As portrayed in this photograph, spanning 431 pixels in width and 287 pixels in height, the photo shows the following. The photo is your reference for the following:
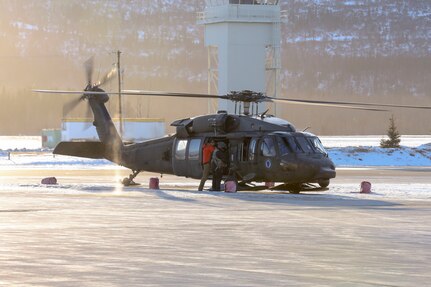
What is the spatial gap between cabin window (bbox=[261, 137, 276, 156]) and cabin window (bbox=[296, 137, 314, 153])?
0.78 metres

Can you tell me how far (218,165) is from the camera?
33.2 metres

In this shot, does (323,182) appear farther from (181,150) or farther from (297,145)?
(181,150)

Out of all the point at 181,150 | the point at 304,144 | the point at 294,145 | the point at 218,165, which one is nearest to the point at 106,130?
the point at 181,150

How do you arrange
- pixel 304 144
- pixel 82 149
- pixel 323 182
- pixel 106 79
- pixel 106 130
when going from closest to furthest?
1. pixel 323 182
2. pixel 304 144
3. pixel 106 79
4. pixel 82 149
5. pixel 106 130

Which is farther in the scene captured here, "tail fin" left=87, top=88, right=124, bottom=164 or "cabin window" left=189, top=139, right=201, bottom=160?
"tail fin" left=87, top=88, right=124, bottom=164

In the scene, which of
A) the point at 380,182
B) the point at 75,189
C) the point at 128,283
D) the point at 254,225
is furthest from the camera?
the point at 380,182

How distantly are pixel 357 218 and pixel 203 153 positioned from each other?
11.9 metres

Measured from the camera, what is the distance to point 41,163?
68438 mm

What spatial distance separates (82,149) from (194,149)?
18.2 ft

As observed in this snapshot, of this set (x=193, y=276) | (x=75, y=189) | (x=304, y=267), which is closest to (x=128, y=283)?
(x=193, y=276)

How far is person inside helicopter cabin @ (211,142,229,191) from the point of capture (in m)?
33.2

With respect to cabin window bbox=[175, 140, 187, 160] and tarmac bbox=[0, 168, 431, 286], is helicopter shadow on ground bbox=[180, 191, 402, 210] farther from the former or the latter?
cabin window bbox=[175, 140, 187, 160]

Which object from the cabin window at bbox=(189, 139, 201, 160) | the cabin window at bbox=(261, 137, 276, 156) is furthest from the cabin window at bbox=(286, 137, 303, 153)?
the cabin window at bbox=(189, 139, 201, 160)

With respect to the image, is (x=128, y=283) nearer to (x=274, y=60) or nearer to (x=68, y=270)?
(x=68, y=270)
